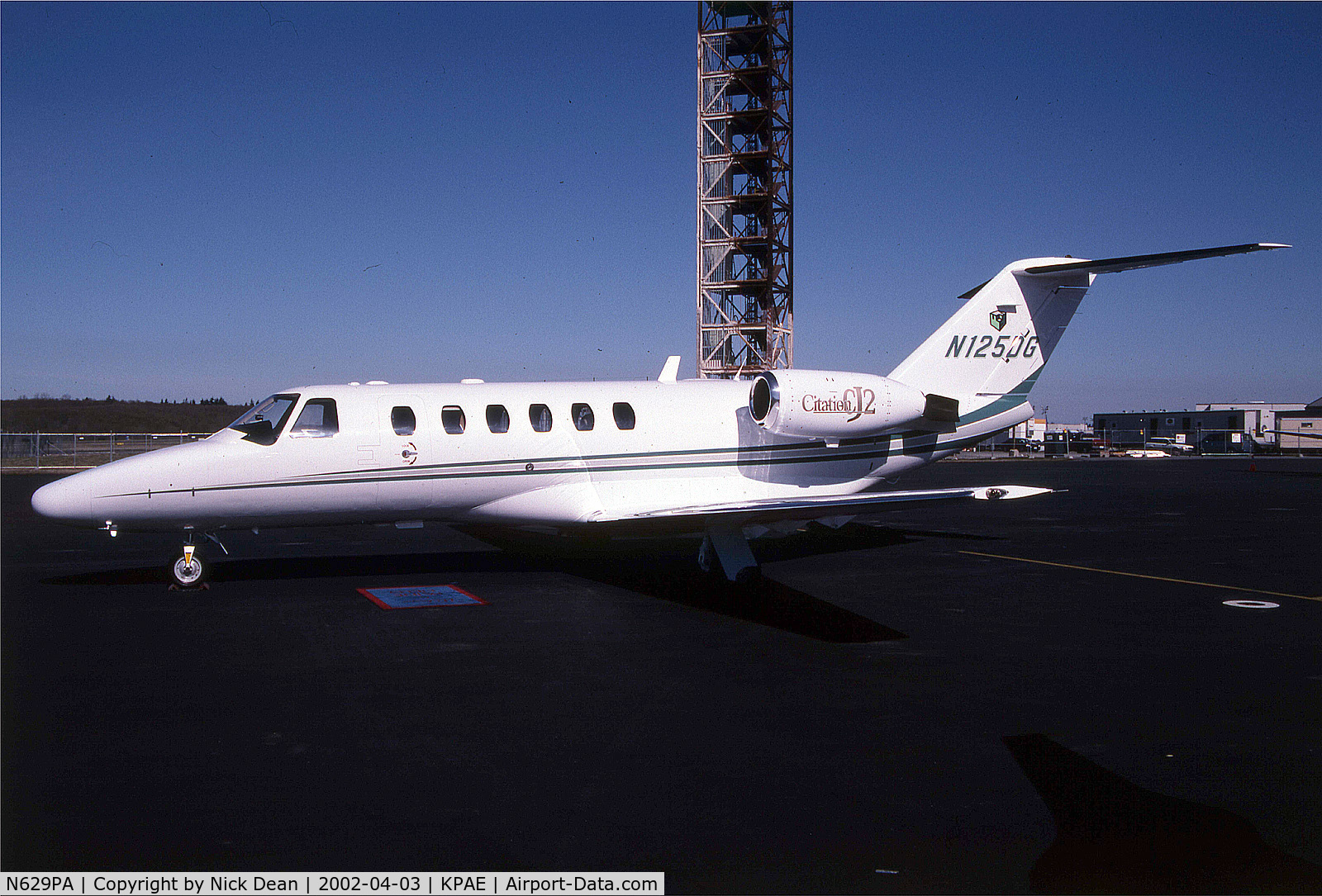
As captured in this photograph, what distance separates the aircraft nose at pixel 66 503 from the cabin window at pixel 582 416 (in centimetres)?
586

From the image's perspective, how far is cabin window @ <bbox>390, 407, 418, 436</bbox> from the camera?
11.5m

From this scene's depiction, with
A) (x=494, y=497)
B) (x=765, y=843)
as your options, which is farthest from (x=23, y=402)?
(x=765, y=843)

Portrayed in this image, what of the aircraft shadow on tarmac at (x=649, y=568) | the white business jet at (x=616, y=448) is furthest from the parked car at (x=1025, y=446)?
the white business jet at (x=616, y=448)

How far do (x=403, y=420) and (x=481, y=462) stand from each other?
1.13 m

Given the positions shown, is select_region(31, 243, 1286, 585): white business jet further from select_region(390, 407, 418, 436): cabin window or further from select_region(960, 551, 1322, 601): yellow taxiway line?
select_region(960, 551, 1322, 601): yellow taxiway line

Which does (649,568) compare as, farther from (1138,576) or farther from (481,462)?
(1138,576)

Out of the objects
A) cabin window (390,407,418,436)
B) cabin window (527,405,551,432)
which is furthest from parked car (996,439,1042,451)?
cabin window (390,407,418,436)

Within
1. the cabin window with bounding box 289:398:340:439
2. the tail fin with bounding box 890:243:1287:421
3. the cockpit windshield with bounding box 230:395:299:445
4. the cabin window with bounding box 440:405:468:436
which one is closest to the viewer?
the cockpit windshield with bounding box 230:395:299:445

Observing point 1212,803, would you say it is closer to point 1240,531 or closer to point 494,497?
point 494,497

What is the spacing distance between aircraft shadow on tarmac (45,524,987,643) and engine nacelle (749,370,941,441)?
224 centimetres

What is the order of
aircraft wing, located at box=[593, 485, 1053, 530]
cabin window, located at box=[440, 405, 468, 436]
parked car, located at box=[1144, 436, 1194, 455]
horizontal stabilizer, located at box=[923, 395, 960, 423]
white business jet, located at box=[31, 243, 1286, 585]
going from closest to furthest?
aircraft wing, located at box=[593, 485, 1053, 530]
white business jet, located at box=[31, 243, 1286, 585]
cabin window, located at box=[440, 405, 468, 436]
horizontal stabilizer, located at box=[923, 395, 960, 423]
parked car, located at box=[1144, 436, 1194, 455]

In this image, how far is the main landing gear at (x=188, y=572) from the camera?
11297mm

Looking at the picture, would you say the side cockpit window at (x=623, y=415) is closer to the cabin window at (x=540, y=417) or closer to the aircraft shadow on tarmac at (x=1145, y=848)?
the cabin window at (x=540, y=417)
